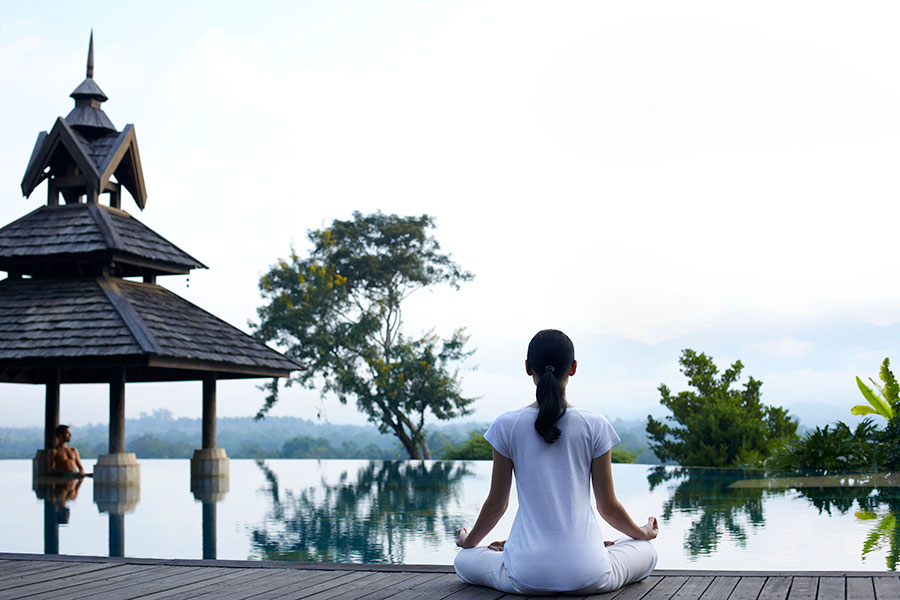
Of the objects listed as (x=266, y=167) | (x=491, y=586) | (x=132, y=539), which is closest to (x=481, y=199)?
(x=266, y=167)

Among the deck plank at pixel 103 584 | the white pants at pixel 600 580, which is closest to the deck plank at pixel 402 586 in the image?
the white pants at pixel 600 580

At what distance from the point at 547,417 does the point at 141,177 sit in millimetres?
16715

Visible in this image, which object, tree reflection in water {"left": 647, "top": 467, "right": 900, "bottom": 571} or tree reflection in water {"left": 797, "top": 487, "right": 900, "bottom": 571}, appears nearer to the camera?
tree reflection in water {"left": 797, "top": 487, "right": 900, "bottom": 571}

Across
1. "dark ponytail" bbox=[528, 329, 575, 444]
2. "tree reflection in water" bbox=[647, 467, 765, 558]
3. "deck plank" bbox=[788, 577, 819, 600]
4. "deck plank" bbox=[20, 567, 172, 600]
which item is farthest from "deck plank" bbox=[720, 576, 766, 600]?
"deck plank" bbox=[20, 567, 172, 600]

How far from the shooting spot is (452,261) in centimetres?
3156

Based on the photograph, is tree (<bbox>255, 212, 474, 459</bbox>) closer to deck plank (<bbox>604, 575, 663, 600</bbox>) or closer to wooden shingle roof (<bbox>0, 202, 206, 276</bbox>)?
wooden shingle roof (<bbox>0, 202, 206, 276</bbox>)

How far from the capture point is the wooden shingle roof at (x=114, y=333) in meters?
14.8

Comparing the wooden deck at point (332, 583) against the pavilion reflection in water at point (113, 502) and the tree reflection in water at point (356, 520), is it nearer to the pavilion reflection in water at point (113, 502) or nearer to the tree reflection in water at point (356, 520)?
the tree reflection in water at point (356, 520)

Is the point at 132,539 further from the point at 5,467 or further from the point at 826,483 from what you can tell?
the point at 5,467

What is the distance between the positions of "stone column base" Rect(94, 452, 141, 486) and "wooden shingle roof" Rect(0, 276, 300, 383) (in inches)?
61.7

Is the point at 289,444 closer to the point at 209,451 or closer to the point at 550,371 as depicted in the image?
the point at 209,451

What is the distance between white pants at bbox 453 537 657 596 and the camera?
15.5ft

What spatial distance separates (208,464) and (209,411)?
1.09 m

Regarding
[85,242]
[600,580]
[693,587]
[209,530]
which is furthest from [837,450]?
[85,242]
